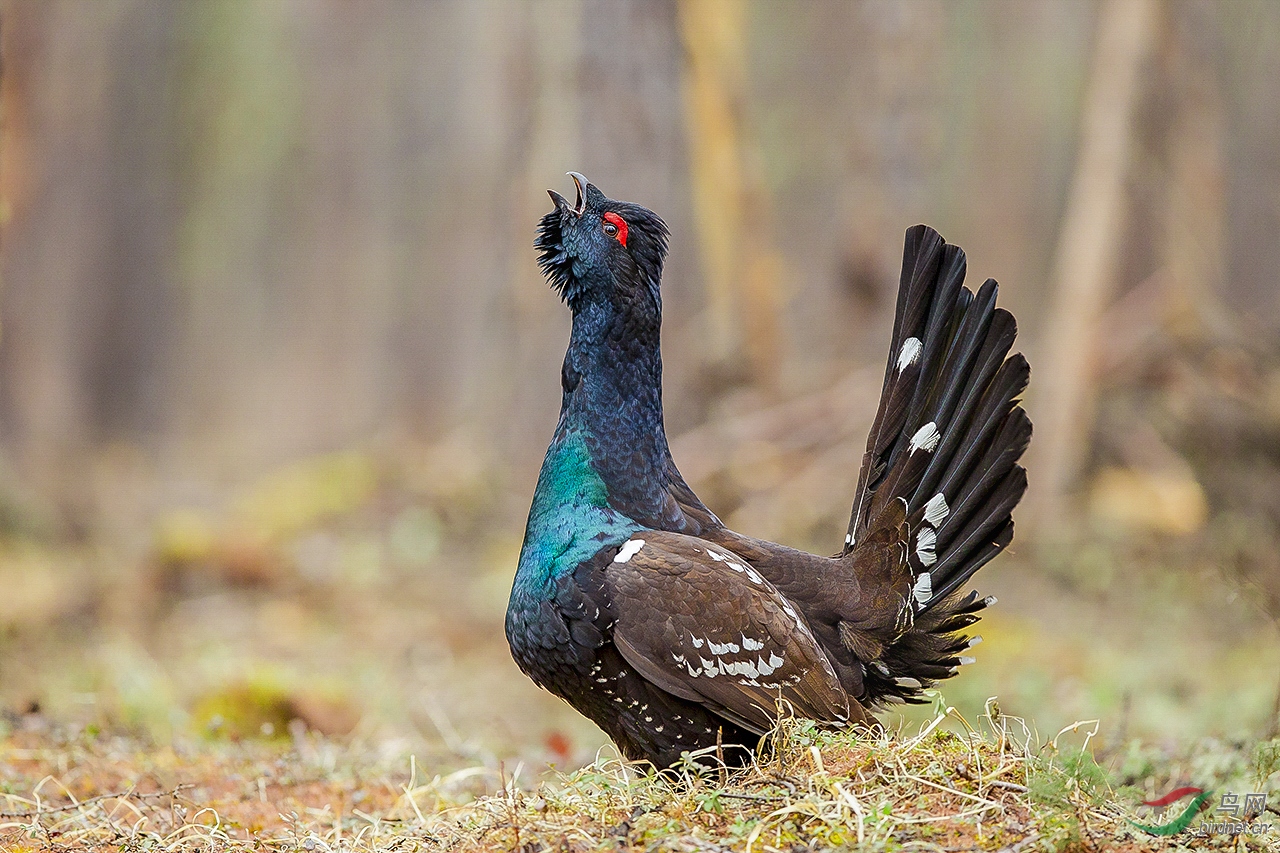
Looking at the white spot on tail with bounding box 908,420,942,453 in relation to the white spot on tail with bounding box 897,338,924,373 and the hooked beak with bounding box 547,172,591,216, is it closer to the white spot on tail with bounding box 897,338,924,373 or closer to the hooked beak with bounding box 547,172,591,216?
the white spot on tail with bounding box 897,338,924,373

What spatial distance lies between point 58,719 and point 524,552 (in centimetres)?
316

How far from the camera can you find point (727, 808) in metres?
3.04

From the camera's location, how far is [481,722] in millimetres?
6668

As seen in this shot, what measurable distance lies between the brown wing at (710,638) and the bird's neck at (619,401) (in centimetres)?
30

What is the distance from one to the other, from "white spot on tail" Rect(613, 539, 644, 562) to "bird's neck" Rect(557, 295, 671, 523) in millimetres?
230

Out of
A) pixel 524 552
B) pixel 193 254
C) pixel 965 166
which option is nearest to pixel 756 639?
pixel 524 552

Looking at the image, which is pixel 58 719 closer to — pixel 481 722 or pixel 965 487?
pixel 481 722

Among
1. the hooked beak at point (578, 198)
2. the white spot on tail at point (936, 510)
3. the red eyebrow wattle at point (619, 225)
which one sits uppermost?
the hooked beak at point (578, 198)

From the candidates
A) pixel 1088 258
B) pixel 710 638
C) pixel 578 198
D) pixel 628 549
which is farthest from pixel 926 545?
pixel 1088 258

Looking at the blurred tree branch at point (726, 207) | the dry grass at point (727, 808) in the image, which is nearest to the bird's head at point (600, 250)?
the dry grass at point (727, 808)

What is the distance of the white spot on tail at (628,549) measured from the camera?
12.3ft

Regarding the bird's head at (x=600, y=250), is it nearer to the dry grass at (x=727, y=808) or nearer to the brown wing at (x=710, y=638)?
the brown wing at (x=710, y=638)

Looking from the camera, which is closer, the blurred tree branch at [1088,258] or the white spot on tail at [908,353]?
the white spot on tail at [908,353]

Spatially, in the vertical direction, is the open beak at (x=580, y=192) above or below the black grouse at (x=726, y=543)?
above
